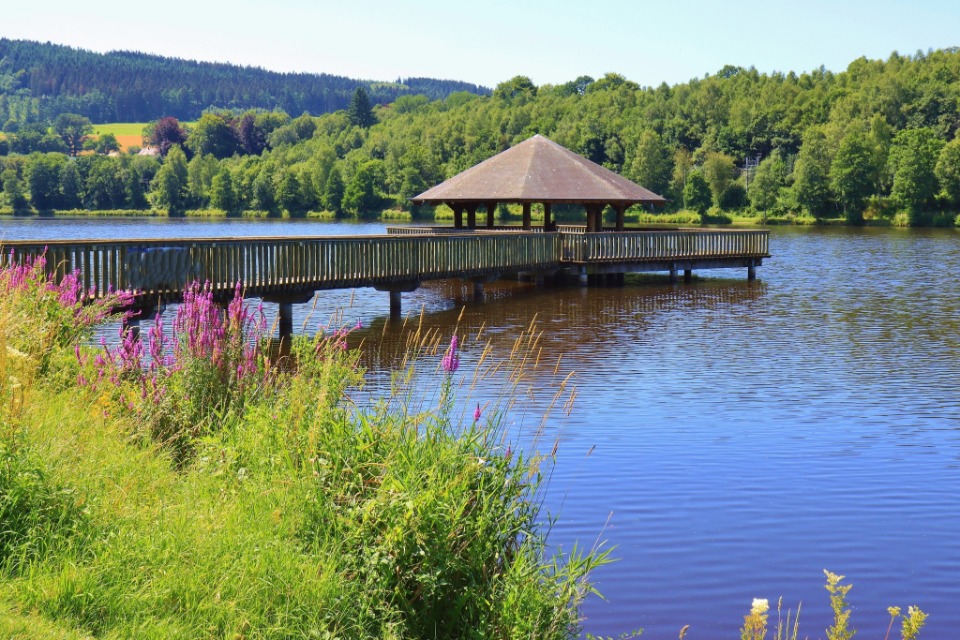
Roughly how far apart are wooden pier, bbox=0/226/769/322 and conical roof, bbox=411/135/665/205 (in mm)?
1672

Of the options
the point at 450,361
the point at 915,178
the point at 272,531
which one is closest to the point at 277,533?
the point at 272,531

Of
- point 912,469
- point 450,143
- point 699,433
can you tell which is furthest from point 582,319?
point 450,143

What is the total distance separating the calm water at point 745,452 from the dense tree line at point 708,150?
75655mm

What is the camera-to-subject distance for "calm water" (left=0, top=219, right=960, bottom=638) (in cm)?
780

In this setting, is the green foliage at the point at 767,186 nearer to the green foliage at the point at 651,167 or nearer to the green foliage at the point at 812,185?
the green foliage at the point at 812,185

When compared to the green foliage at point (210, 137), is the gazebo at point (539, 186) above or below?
below

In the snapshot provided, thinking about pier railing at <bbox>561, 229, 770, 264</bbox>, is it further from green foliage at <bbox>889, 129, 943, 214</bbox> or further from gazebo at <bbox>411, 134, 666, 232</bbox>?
green foliage at <bbox>889, 129, 943, 214</bbox>

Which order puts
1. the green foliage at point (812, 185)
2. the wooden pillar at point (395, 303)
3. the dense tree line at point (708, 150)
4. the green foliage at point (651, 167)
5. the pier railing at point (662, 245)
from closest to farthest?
1. the wooden pillar at point (395, 303)
2. the pier railing at point (662, 245)
3. the dense tree line at point (708, 150)
4. the green foliage at point (812, 185)
5. the green foliage at point (651, 167)

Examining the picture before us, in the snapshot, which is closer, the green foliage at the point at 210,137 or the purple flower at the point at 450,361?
the purple flower at the point at 450,361

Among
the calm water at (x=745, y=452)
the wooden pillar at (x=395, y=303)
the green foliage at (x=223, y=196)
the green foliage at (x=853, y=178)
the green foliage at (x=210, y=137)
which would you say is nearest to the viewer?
the calm water at (x=745, y=452)

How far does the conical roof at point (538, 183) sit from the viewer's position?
34.2 metres

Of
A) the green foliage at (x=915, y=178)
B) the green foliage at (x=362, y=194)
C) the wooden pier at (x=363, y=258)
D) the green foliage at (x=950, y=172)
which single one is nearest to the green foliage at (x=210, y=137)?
the green foliage at (x=362, y=194)

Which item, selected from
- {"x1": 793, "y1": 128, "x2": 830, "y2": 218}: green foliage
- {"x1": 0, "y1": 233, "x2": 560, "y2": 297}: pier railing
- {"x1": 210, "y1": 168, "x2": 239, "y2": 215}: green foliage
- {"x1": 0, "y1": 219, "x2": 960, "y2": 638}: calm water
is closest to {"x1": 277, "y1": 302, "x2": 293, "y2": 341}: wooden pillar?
{"x1": 0, "y1": 233, "x2": 560, "y2": 297}: pier railing

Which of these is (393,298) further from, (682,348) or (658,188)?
(658,188)
